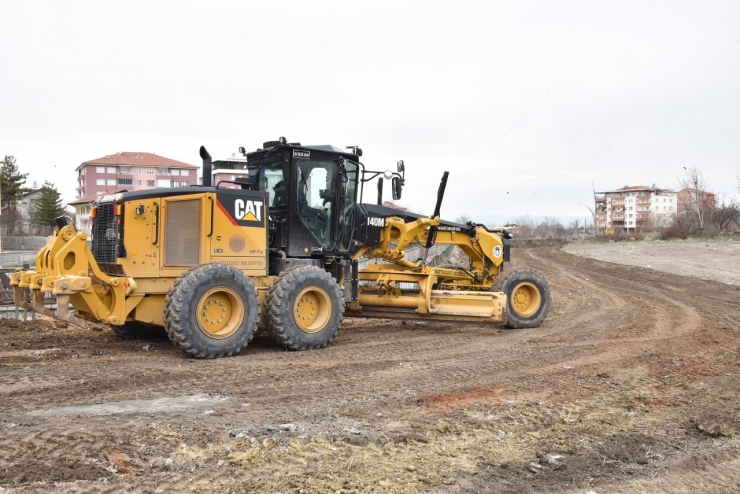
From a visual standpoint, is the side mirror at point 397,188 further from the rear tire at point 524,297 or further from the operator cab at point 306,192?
the rear tire at point 524,297

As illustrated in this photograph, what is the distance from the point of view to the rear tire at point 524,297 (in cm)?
1119

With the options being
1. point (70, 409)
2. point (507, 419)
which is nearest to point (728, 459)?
point (507, 419)

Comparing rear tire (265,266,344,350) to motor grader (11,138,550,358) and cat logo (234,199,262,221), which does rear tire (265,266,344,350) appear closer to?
motor grader (11,138,550,358)

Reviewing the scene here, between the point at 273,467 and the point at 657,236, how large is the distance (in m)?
45.1

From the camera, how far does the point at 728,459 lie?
15.3ft

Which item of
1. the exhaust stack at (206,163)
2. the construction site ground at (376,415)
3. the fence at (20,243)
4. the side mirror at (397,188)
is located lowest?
the construction site ground at (376,415)

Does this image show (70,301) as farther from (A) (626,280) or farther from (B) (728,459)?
(A) (626,280)

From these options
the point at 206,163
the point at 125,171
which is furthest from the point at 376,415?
the point at 125,171

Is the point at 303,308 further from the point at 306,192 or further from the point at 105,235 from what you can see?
the point at 105,235

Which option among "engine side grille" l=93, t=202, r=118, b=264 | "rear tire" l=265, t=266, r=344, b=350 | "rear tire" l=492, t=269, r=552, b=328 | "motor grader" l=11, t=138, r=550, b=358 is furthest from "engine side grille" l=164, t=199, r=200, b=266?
"rear tire" l=492, t=269, r=552, b=328

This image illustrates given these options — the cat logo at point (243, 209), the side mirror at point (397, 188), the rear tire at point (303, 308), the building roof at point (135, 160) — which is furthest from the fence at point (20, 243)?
the rear tire at point (303, 308)

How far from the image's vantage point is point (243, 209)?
8656 mm

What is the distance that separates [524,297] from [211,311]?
18.7 ft

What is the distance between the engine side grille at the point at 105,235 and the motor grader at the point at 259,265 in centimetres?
1
